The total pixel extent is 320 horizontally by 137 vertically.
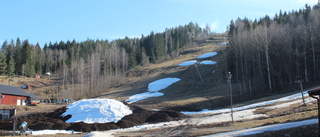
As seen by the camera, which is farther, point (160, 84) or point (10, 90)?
point (160, 84)

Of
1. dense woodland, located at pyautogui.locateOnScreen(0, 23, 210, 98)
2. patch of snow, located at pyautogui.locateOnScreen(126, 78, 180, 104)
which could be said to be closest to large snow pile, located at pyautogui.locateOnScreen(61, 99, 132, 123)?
patch of snow, located at pyautogui.locateOnScreen(126, 78, 180, 104)

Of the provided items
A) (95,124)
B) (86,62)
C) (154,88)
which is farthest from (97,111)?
(86,62)

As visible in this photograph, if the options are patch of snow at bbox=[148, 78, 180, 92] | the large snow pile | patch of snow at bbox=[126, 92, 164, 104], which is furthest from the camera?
patch of snow at bbox=[148, 78, 180, 92]

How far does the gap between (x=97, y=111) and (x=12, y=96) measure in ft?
Result: 88.5

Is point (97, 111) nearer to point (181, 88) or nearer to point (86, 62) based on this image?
point (181, 88)

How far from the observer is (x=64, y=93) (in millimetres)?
79188

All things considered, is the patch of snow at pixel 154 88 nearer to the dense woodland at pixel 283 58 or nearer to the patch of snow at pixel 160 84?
the patch of snow at pixel 160 84

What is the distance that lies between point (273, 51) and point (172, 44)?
77524 mm

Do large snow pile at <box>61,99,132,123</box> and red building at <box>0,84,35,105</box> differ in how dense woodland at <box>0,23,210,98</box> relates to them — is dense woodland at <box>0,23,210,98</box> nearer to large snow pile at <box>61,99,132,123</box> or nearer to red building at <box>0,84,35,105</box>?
red building at <box>0,84,35,105</box>

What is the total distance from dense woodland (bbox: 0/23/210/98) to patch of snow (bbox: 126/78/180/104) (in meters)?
16.6

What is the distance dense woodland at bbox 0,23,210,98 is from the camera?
8776 cm

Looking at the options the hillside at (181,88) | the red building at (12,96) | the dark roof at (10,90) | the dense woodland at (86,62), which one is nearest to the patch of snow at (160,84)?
the hillside at (181,88)

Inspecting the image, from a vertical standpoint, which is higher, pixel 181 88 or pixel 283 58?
pixel 283 58

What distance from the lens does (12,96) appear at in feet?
174
